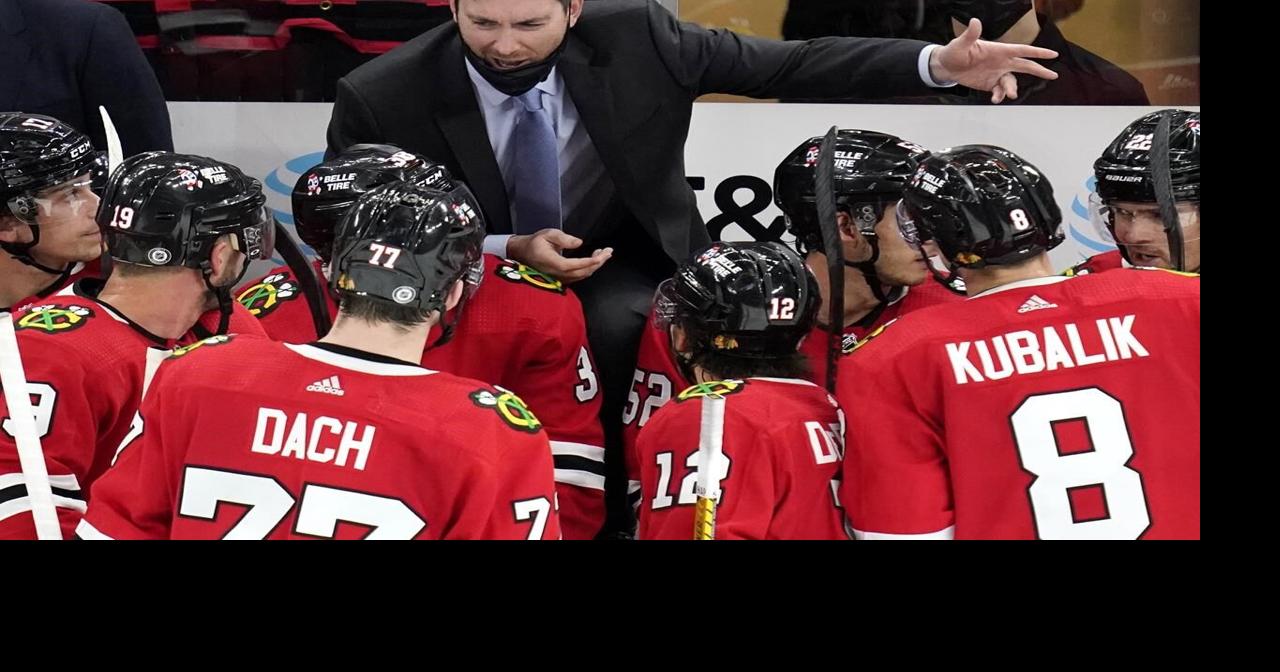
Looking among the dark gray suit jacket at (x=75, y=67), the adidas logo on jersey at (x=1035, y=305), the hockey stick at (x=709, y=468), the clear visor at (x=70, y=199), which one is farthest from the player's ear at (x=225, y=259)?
the adidas logo on jersey at (x=1035, y=305)

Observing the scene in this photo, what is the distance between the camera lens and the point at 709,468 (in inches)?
94.2

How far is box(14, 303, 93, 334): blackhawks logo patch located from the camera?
105 inches

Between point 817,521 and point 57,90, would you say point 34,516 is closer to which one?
point 817,521

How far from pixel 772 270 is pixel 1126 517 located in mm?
828

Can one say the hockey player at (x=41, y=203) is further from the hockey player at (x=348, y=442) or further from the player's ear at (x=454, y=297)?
the player's ear at (x=454, y=297)

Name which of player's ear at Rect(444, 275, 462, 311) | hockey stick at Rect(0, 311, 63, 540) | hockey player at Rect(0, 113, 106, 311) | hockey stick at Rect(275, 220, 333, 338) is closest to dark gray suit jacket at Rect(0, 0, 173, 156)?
hockey player at Rect(0, 113, 106, 311)

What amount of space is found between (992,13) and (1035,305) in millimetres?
1834

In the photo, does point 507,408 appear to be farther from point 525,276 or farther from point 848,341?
point 848,341

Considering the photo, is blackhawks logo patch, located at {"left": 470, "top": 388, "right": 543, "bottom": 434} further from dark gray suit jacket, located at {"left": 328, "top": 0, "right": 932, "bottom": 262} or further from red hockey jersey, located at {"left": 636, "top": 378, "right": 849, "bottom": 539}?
dark gray suit jacket, located at {"left": 328, "top": 0, "right": 932, "bottom": 262}

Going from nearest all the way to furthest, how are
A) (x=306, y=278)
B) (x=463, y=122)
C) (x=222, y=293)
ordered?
1. (x=222, y=293)
2. (x=306, y=278)
3. (x=463, y=122)

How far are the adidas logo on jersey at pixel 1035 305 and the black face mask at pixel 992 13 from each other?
5.80 ft

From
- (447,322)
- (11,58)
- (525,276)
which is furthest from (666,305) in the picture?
(11,58)

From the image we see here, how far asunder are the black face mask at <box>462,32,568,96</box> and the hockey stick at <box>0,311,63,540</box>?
143 centimetres

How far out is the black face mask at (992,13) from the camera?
4016mm
